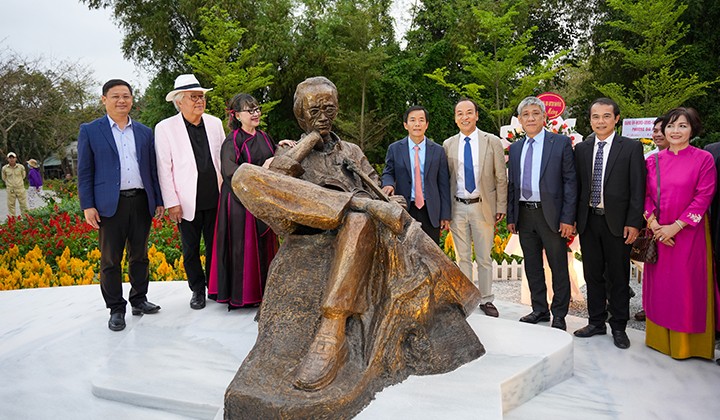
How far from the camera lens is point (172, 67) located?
61.6 feet

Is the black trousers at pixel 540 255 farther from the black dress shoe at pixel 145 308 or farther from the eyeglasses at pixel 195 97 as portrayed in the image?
the black dress shoe at pixel 145 308

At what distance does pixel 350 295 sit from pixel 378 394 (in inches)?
20.4

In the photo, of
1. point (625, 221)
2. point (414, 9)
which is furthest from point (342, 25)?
point (625, 221)

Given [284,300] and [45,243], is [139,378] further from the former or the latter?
[45,243]

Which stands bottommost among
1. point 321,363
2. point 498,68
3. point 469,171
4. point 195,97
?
point 321,363

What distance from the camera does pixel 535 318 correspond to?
4.41 metres

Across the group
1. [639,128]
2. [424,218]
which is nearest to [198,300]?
[424,218]

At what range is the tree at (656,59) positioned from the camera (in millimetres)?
15901

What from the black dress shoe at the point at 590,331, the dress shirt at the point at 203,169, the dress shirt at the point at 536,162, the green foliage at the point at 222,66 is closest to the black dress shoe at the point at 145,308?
the dress shirt at the point at 203,169

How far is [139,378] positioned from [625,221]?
3424 mm

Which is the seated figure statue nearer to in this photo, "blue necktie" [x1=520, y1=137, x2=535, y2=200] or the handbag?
"blue necktie" [x1=520, y1=137, x2=535, y2=200]

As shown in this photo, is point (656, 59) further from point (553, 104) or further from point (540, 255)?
point (540, 255)

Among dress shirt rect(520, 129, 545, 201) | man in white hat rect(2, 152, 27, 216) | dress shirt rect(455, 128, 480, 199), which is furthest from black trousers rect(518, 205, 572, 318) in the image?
man in white hat rect(2, 152, 27, 216)

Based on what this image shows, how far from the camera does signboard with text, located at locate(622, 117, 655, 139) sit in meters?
8.63
